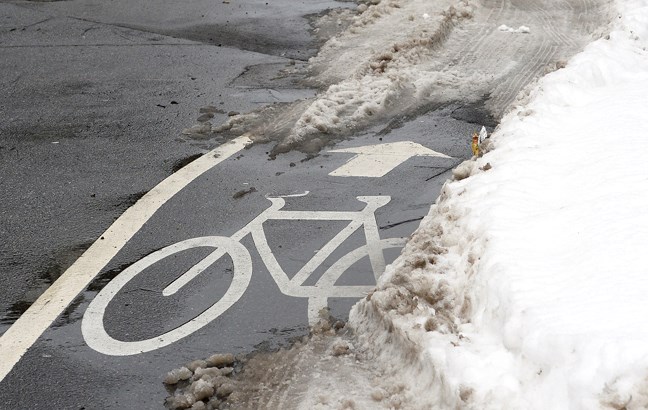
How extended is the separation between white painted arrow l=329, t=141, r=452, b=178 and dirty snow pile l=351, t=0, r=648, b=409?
1.25 m

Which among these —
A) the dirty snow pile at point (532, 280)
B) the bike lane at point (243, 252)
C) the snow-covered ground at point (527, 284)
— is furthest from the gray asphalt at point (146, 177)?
the dirty snow pile at point (532, 280)

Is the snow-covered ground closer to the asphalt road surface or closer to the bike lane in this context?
the bike lane

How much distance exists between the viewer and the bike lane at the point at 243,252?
491cm

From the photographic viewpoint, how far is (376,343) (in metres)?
4.85

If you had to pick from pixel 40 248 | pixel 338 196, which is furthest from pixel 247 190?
pixel 40 248

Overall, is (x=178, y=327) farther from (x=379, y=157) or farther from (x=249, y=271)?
(x=379, y=157)

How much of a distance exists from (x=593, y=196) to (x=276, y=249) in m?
2.35

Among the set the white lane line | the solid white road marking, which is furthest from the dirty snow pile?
the white lane line

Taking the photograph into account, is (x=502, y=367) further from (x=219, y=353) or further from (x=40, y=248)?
(x=40, y=248)

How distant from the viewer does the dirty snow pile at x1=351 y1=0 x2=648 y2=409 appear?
360 centimetres

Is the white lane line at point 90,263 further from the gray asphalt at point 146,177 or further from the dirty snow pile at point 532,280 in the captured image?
the dirty snow pile at point 532,280

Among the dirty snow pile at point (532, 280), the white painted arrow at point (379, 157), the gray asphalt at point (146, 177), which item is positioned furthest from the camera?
the white painted arrow at point (379, 157)

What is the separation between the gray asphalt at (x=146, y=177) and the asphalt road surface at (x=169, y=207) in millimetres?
18

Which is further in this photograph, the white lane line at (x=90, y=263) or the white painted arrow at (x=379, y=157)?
the white painted arrow at (x=379, y=157)
